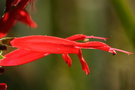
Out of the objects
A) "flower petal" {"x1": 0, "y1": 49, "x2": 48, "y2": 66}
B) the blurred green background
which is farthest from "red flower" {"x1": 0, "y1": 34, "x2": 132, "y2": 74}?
the blurred green background

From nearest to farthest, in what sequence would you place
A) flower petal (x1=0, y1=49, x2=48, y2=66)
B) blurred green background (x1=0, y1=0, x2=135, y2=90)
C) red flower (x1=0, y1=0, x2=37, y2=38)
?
1. red flower (x1=0, y1=0, x2=37, y2=38)
2. flower petal (x1=0, y1=49, x2=48, y2=66)
3. blurred green background (x1=0, y1=0, x2=135, y2=90)

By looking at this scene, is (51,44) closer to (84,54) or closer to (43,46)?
(43,46)

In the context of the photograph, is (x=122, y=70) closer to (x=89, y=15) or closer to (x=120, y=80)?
(x=120, y=80)

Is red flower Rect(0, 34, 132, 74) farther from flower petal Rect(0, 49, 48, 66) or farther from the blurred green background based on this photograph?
the blurred green background

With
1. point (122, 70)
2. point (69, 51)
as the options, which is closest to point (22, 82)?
point (122, 70)

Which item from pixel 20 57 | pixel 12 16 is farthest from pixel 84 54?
pixel 12 16

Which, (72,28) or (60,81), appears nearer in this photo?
(60,81)
